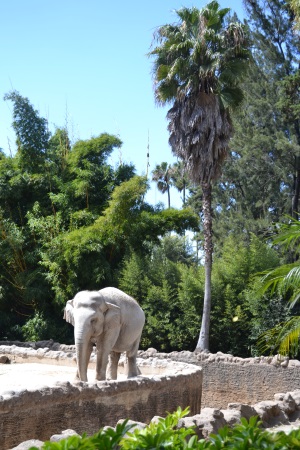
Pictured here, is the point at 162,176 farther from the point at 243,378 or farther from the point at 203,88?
the point at 243,378

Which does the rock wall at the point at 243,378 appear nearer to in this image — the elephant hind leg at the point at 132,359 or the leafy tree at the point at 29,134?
the elephant hind leg at the point at 132,359

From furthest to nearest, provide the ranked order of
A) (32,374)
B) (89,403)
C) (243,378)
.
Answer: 1. (243,378)
2. (32,374)
3. (89,403)

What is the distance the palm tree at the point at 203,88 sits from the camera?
20609 millimetres

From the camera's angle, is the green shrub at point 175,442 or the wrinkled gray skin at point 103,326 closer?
the green shrub at point 175,442

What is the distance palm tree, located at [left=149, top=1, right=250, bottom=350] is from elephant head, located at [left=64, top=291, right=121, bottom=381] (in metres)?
7.64

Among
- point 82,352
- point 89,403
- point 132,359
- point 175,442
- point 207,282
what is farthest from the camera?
point 207,282

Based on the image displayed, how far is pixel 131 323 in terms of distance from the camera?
522 inches

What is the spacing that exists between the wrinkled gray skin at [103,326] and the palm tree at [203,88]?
274 inches

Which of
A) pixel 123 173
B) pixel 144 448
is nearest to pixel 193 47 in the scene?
pixel 123 173

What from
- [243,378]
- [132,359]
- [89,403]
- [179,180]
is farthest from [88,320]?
[179,180]

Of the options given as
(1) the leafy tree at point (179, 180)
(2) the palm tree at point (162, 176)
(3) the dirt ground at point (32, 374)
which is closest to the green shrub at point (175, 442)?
(3) the dirt ground at point (32, 374)

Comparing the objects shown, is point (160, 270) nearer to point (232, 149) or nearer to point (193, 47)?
point (193, 47)

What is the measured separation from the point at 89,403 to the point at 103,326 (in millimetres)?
2551

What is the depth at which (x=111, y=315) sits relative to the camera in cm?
1279
